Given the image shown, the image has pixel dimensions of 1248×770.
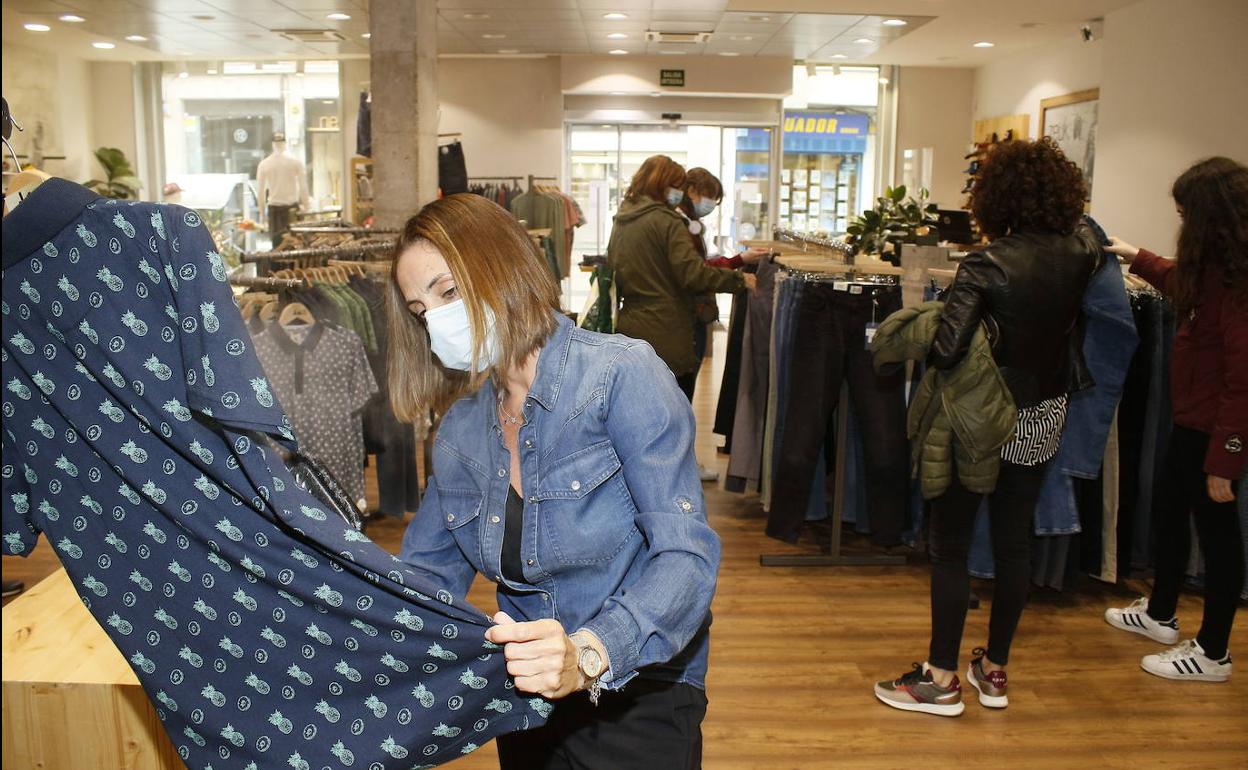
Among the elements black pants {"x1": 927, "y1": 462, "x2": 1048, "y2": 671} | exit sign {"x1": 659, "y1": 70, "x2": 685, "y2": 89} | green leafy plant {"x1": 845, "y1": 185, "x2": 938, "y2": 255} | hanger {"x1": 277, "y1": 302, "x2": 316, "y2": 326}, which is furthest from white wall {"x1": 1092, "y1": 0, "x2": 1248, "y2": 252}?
hanger {"x1": 277, "y1": 302, "x2": 316, "y2": 326}

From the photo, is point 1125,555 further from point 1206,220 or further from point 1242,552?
point 1206,220

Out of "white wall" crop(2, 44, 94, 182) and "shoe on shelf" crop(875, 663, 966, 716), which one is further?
"white wall" crop(2, 44, 94, 182)

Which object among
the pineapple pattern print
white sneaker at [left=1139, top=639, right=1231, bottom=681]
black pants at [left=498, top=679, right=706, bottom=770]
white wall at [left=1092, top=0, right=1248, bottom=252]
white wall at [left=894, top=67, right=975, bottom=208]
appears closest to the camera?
the pineapple pattern print

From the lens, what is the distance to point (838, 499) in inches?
172

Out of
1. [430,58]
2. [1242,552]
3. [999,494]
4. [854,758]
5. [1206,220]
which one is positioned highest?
[430,58]

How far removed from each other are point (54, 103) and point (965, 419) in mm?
14132

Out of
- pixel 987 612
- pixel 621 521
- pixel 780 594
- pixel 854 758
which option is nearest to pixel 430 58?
pixel 780 594

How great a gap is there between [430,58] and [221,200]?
9.72 meters

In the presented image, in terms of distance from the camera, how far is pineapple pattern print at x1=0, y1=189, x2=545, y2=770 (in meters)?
1.18

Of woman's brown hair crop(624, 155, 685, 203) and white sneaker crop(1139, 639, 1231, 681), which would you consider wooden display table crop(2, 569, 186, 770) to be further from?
woman's brown hair crop(624, 155, 685, 203)

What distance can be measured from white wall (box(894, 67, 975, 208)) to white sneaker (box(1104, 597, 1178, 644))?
37.7 feet

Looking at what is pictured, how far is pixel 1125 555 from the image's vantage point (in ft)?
13.1

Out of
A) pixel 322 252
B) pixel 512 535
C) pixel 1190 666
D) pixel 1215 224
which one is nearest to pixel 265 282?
pixel 322 252

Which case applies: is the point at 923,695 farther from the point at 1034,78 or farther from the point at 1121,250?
the point at 1034,78
